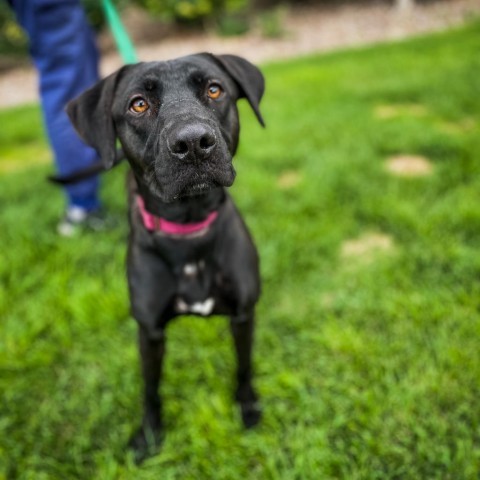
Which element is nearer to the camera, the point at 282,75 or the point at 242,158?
→ the point at 242,158

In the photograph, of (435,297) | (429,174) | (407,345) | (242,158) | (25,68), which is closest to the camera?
(407,345)

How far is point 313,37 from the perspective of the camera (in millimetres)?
9461

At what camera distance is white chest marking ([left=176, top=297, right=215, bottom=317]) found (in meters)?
1.94

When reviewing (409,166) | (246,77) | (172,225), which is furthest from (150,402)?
(409,166)

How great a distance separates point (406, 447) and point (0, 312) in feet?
7.69

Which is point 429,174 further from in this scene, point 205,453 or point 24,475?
point 24,475

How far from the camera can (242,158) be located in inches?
180

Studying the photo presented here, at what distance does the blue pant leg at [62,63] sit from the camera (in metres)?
3.10

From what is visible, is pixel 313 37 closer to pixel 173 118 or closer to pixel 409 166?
pixel 409 166

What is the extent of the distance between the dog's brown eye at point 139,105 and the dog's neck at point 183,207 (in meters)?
0.28

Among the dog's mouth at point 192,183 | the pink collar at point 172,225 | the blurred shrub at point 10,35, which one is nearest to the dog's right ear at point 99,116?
the pink collar at point 172,225

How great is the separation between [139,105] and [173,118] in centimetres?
28

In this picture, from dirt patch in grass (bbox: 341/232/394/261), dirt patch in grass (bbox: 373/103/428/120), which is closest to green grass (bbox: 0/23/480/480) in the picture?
dirt patch in grass (bbox: 341/232/394/261)

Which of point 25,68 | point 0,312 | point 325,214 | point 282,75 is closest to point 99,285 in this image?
point 0,312
